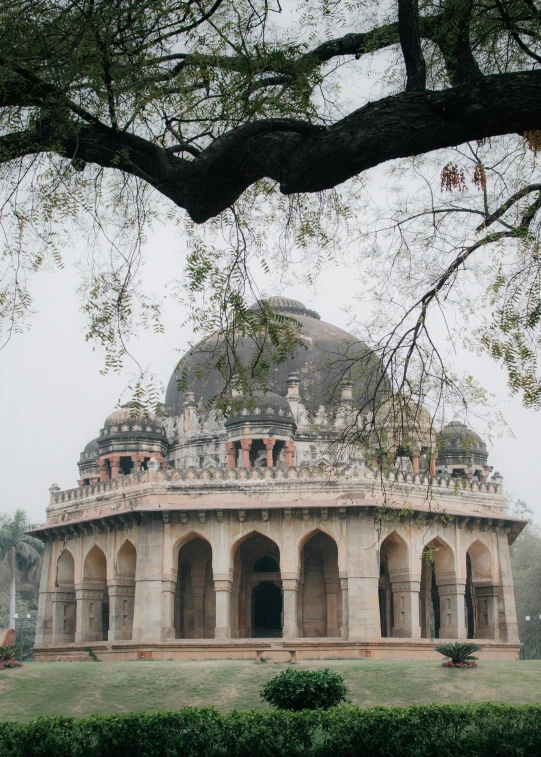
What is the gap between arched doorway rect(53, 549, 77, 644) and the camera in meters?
26.4

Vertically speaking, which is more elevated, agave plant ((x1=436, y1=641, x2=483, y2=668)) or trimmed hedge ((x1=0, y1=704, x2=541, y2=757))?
agave plant ((x1=436, y1=641, x2=483, y2=668))

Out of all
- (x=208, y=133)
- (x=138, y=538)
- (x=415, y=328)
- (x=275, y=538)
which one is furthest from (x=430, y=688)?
(x=208, y=133)

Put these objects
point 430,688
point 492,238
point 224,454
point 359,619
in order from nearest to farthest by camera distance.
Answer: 1. point 492,238
2. point 430,688
3. point 359,619
4. point 224,454

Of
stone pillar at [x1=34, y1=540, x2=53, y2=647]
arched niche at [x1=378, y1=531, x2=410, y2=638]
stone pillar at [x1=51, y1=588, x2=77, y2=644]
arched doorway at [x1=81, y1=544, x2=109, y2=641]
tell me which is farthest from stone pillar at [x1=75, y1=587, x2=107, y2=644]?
arched niche at [x1=378, y1=531, x2=410, y2=638]

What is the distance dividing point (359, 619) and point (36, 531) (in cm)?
950

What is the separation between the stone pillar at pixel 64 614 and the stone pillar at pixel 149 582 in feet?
12.7

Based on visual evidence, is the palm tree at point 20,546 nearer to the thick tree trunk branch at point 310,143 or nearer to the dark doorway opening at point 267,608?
the dark doorway opening at point 267,608

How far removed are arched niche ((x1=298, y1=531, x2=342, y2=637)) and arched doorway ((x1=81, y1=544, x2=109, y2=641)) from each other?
5323 mm

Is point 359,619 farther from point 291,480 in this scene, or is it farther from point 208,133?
point 208,133

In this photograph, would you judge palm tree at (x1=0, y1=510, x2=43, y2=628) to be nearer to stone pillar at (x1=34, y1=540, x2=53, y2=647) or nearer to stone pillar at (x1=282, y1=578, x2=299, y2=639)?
stone pillar at (x1=34, y1=540, x2=53, y2=647)

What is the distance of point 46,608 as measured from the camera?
1048 inches

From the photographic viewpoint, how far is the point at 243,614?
81.8ft

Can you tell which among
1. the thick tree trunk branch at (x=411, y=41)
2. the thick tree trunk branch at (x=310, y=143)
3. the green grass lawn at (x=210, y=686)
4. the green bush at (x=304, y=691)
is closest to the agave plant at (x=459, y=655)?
the green grass lawn at (x=210, y=686)

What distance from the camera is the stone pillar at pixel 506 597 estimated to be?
25234 mm
